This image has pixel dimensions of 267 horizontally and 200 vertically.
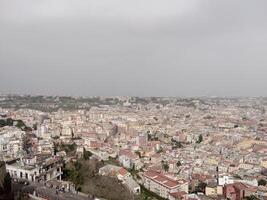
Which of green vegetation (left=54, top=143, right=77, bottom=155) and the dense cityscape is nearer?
the dense cityscape

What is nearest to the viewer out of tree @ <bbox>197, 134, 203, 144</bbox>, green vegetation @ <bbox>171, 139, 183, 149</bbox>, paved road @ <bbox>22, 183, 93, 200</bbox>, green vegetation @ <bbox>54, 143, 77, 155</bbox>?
paved road @ <bbox>22, 183, 93, 200</bbox>

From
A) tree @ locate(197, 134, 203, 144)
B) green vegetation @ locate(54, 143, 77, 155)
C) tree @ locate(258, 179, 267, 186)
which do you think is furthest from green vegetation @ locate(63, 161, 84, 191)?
tree @ locate(197, 134, 203, 144)

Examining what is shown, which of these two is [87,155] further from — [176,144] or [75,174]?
[176,144]

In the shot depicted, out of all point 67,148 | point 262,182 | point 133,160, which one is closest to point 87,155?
point 133,160

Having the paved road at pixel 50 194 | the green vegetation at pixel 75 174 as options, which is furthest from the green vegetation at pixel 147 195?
the paved road at pixel 50 194

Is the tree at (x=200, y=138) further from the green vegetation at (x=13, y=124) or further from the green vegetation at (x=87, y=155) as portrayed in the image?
the green vegetation at (x=13, y=124)

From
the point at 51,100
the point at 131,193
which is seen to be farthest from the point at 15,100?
the point at 131,193

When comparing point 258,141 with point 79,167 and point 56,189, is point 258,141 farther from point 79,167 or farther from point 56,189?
point 56,189

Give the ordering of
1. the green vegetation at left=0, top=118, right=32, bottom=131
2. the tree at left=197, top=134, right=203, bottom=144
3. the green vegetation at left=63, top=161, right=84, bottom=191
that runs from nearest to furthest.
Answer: the green vegetation at left=63, top=161, right=84, bottom=191 < the green vegetation at left=0, top=118, right=32, bottom=131 < the tree at left=197, top=134, right=203, bottom=144

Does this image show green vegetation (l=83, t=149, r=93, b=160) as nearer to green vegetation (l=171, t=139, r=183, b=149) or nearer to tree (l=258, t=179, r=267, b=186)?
green vegetation (l=171, t=139, r=183, b=149)
